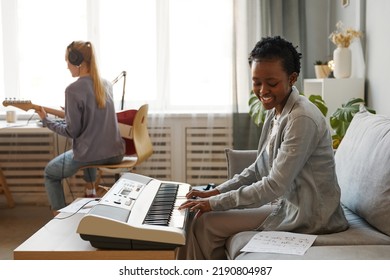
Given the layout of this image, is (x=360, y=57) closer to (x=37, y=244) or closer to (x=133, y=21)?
(x=133, y=21)

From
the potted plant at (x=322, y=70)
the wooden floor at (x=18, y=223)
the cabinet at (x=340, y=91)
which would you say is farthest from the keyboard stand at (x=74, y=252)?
the potted plant at (x=322, y=70)

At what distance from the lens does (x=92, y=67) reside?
9.64ft

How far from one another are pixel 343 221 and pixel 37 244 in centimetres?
97

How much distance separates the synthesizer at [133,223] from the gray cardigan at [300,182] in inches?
8.6

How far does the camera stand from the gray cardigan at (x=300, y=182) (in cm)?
164

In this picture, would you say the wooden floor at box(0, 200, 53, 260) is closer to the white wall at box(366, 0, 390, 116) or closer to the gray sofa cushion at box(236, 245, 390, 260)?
the gray sofa cushion at box(236, 245, 390, 260)

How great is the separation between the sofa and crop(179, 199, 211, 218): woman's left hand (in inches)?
5.6

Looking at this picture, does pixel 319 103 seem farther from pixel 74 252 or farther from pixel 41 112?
pixel 74 252

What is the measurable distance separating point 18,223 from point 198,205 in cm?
222

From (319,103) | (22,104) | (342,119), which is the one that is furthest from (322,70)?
(22,104)

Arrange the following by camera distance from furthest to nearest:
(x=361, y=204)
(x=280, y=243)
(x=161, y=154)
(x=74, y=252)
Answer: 1. (x=161, y=154)
2. (x=361, y=204)
3. (x=280, y=243)
4. (x=74, y=252)

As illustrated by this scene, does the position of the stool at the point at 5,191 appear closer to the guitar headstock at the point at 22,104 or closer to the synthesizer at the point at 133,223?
the guitar headstock at the point at 22,104

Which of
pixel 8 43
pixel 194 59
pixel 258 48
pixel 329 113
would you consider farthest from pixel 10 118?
pixel 258 48

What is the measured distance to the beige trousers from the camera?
1831 millimetres
